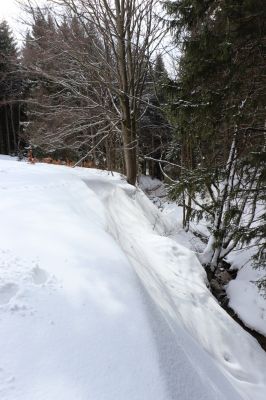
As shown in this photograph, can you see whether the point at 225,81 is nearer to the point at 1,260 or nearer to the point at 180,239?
the point at 1,260

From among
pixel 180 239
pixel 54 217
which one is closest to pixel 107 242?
pixel 54 217

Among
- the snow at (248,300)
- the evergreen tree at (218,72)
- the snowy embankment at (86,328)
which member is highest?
the evergreen tree at (218,72)

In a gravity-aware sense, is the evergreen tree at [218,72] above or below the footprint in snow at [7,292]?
above

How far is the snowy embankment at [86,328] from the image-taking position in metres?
1.78

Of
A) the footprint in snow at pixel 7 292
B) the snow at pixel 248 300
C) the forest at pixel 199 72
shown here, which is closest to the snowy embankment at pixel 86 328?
the footprint in snow at pixel 7 292

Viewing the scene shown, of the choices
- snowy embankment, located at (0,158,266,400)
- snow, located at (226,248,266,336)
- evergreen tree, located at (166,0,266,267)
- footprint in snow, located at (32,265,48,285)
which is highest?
evergreen tree, located at (166,0,266,267)

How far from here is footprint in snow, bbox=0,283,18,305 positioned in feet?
7.17

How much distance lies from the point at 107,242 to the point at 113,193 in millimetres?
3703

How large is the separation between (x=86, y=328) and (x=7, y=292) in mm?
596

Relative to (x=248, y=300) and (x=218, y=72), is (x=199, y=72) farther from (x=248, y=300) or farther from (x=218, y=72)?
(x=248, y=300)

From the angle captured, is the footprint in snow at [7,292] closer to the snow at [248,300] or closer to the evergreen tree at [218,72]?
the evergreen tree at [218,72]

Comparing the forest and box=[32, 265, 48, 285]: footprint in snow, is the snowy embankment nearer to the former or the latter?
box=[32, 265, 48, 285]: footprint in snow

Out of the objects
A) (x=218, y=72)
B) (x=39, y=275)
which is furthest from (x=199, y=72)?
(x=39, y=275)

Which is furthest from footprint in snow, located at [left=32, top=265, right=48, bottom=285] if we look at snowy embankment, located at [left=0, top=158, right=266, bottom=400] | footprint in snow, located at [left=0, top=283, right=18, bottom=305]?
footprint in snow, located at [left=0, top=283, right=18, bottom=305]
